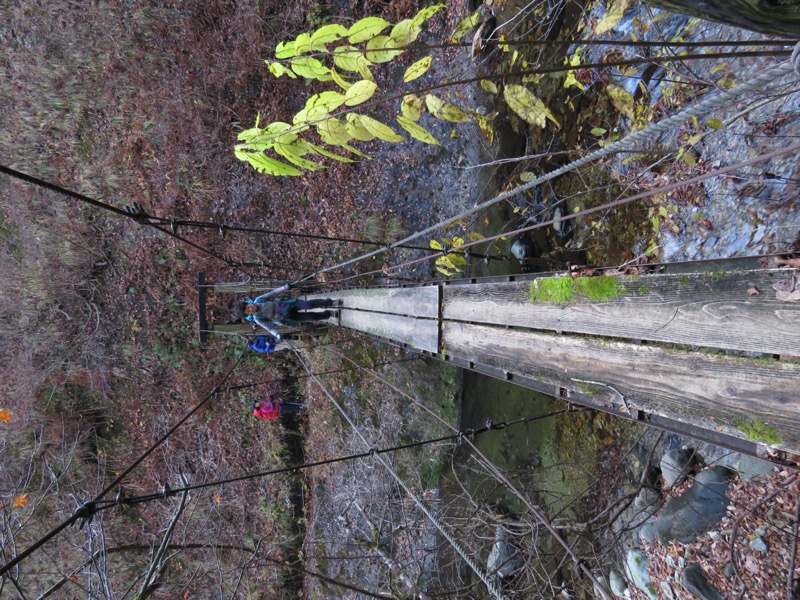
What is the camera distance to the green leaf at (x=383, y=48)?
58.4 inches

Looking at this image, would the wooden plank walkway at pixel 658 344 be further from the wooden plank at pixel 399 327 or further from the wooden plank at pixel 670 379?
the wooden plank at pixel 399 327

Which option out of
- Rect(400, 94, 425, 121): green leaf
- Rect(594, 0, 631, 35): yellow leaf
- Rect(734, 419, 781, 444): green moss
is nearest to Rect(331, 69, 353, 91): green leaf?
Rect(400, 94, 425, 121): green leaf

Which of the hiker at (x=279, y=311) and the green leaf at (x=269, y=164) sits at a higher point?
the green leaf at (x=269, y=164)

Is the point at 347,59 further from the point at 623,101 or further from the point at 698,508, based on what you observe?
the point at 698,508

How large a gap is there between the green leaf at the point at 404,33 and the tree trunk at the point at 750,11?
0.64 meters

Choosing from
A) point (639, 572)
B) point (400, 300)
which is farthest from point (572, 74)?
point (639, 572)

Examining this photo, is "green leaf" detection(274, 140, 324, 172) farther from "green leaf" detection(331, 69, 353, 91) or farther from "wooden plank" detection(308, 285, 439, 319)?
"wooden plank" detection(308, 285, 439, 319)

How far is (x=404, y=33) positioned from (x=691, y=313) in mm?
1276

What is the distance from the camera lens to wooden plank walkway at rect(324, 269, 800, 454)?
1.42m

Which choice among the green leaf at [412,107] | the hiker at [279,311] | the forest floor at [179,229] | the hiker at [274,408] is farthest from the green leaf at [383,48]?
the hiker at [274,408]

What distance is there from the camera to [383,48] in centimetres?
149

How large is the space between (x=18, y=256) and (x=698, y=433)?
1223 cm

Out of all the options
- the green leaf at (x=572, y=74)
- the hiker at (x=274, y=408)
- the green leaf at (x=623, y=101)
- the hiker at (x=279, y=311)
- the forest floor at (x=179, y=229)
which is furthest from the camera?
the hiker at (x=274, y=408)

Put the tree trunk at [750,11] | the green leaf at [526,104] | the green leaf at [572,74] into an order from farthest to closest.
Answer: the green leaf at [572,74], the green leaf at [526,104], the tree trunk at [750,11]
